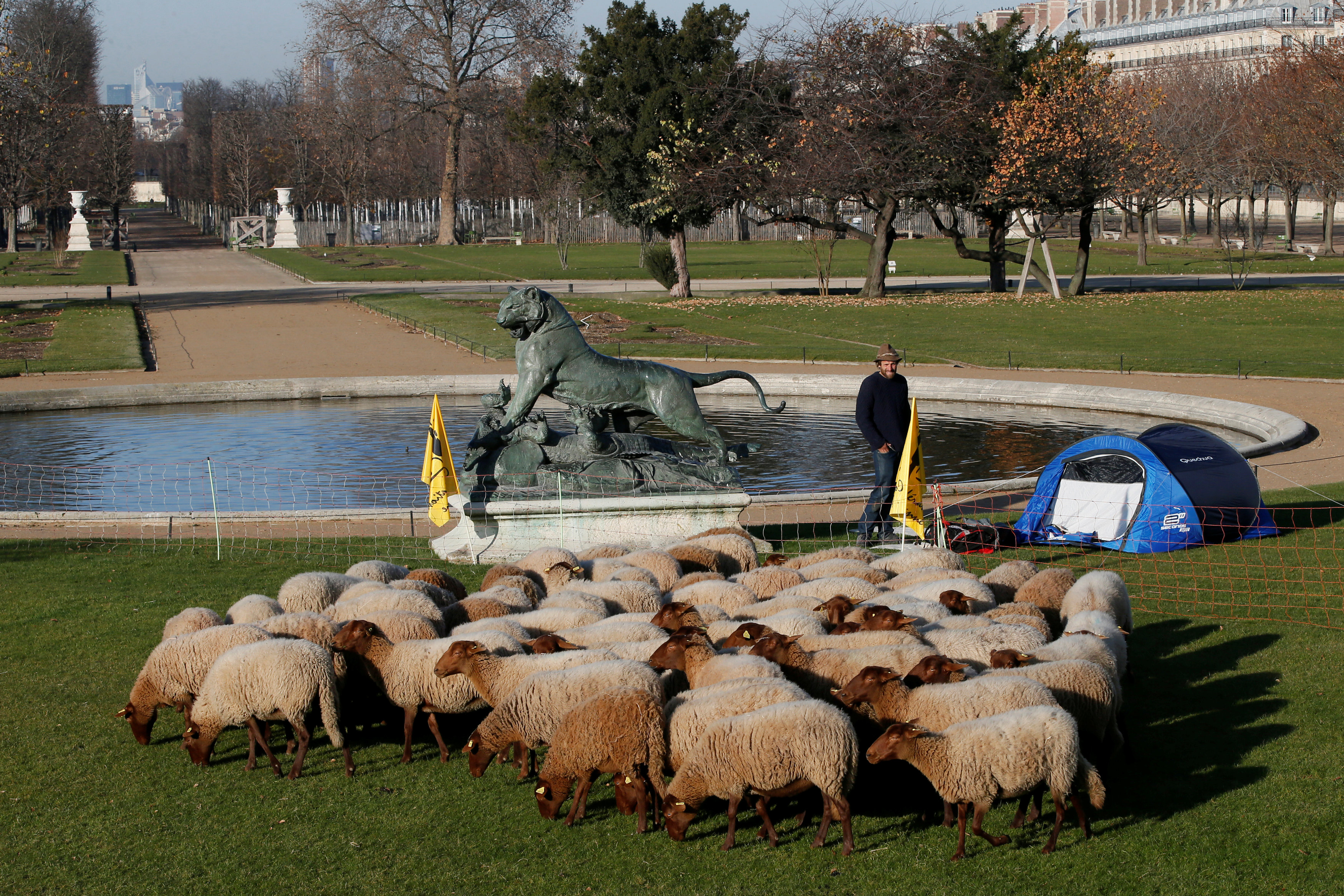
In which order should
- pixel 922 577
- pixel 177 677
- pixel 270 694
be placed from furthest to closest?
pixel 922 577 < pixel 177 677 < pixel 270 694

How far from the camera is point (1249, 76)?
253ft

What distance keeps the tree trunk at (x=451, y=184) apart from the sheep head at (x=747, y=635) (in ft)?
231

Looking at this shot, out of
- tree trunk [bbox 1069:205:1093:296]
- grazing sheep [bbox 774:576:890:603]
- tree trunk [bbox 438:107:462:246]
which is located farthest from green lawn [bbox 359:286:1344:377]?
tree trunk [bbox 438:107:462:246]

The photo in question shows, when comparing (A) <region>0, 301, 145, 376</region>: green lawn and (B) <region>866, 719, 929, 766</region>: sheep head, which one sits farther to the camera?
(A) <region>0, 301, 145, 376</region>: green lawn

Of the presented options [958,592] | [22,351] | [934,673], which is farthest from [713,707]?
[22,351]

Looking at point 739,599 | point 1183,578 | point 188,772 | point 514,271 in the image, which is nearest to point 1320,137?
point 514,271

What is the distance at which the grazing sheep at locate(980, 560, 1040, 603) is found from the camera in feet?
32.2

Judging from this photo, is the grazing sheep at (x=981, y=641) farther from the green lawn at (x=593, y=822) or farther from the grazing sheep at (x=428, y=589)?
the grazing sheep at (x=428, y=589)

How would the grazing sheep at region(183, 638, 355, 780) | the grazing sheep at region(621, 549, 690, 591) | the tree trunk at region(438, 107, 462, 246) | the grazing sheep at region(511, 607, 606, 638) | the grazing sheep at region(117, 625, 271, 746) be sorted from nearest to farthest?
the grazing sheep at region(183, 638, 355, 780) < the grazing sheep at region(117, 625, 271, 746) < the grazing sheep at region(511, 607, 606, 638) < the grazing sheep at region(621, 549, 690, 591) < the tree trunk at region(438, 107, 462, 246)

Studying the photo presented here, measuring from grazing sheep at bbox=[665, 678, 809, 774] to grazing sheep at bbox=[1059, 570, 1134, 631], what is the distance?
294 cm

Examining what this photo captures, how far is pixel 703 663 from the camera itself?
7359mm

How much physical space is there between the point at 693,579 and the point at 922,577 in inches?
68.7

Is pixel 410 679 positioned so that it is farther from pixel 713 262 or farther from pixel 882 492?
pixel 713 262

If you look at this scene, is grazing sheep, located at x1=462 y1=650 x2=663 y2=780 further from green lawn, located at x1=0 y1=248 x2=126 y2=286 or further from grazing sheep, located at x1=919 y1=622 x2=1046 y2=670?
green lawn, located at x1=0 y1=248 x2=126 y2=286
